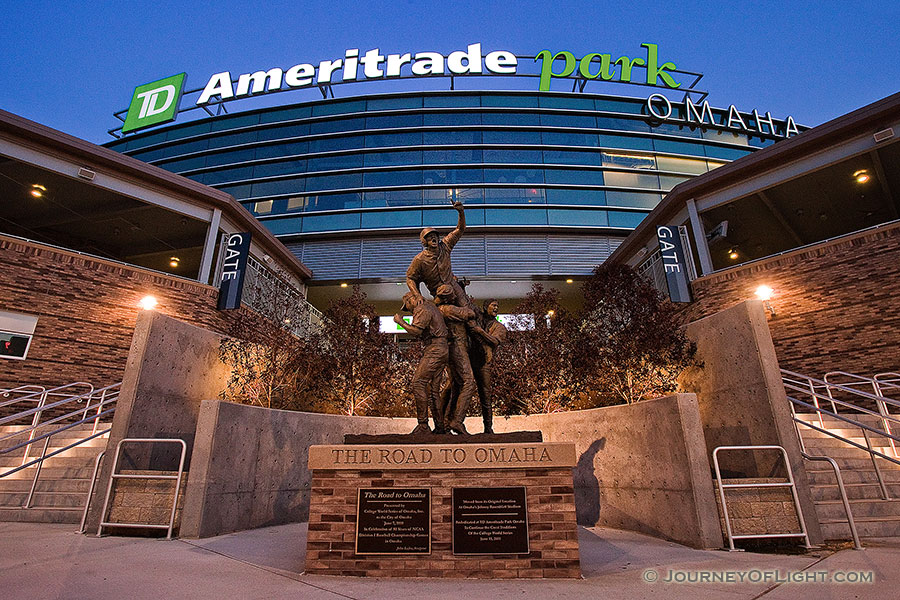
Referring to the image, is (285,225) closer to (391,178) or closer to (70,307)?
(391,178)

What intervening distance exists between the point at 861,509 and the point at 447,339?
6085 millimetres

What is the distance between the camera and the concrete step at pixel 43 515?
698cm

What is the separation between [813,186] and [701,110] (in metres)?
15.3

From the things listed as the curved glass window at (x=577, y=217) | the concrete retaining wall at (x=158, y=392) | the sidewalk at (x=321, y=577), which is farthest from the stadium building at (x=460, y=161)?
the sidewalk at (x=321, y=577)

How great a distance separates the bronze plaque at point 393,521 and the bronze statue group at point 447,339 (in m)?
0.96

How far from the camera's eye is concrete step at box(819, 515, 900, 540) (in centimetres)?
582

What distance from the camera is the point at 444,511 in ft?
14.4

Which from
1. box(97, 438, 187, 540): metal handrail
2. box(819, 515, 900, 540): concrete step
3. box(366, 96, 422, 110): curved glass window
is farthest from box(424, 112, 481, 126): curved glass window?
box(819, 515, 900, 540): concrete step

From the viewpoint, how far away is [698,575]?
4.27 metres

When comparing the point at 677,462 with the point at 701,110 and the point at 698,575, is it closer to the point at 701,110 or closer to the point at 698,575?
the point at 698,575

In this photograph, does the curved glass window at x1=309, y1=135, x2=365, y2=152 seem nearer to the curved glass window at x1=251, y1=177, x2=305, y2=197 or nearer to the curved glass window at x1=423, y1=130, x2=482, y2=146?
the curved glass window at x1=251, y1=177, x2=305, y2=197

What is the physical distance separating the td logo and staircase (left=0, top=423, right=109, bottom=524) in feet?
94.1

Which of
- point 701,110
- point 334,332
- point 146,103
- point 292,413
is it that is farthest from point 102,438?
point 701,110

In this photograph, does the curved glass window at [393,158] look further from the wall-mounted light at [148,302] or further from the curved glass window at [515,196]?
the wall-mounted light at [148,302]
